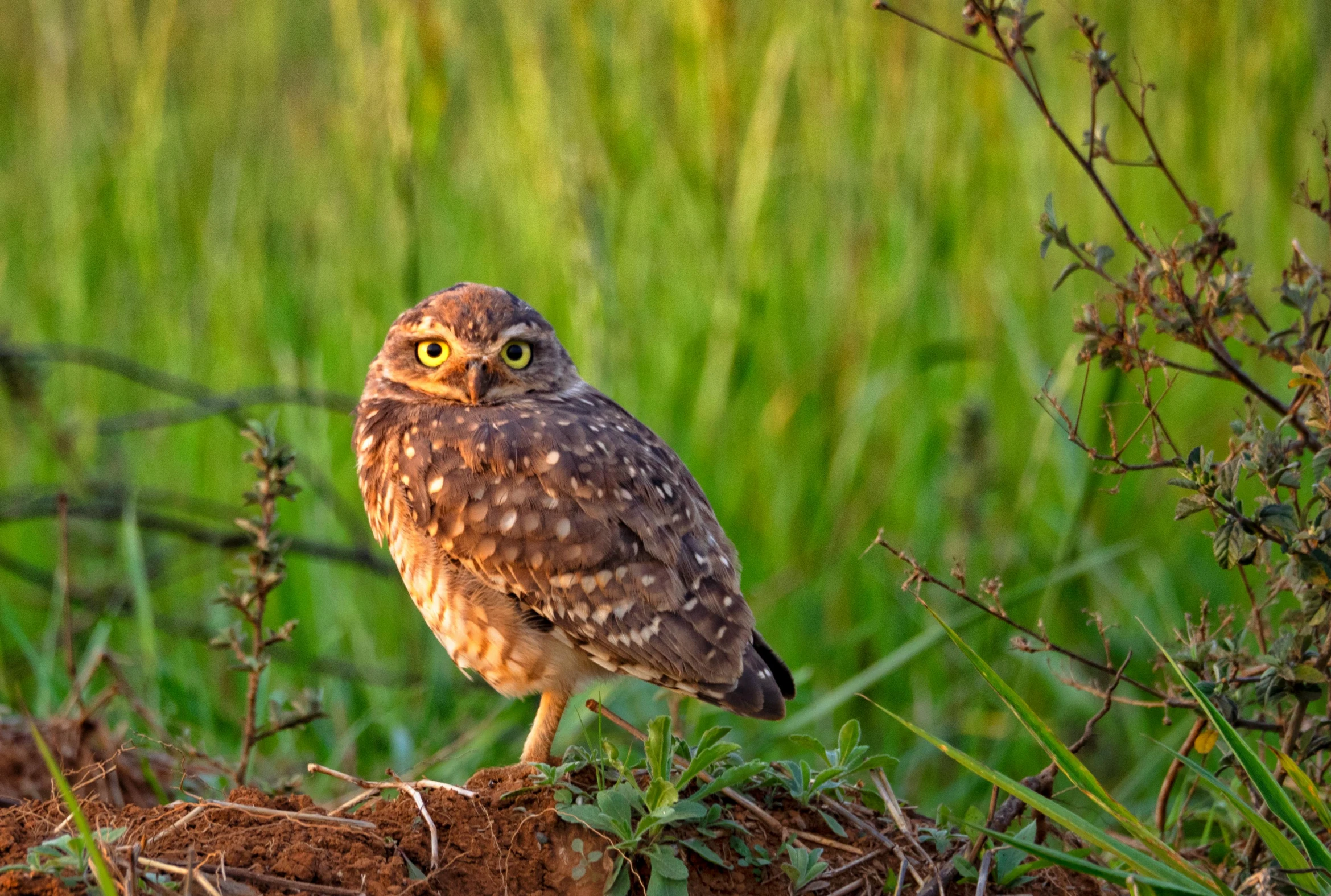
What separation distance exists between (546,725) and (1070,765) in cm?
128

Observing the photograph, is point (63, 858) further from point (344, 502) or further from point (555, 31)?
point (555, 31)

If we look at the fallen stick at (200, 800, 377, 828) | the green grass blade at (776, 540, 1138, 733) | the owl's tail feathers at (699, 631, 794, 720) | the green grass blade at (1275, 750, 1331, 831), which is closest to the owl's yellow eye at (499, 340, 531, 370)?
the owl's tail feathers at (699, 631, 794, 720)

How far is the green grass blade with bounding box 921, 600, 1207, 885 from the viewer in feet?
6.33

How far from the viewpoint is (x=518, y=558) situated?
2797mm

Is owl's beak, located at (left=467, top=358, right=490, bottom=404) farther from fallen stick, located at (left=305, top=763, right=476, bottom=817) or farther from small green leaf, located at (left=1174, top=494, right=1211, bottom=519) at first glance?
small green leaf, located at (left=1174, top=494, right=1211, bottom=519)

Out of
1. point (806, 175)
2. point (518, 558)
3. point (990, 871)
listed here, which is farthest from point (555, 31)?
point (990, 871)

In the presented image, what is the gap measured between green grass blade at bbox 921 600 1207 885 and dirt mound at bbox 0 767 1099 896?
0.98 ft

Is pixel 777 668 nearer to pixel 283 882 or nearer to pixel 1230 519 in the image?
pixel 1230 519

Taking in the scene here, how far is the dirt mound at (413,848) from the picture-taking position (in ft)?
6.44

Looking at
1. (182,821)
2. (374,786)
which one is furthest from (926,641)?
(182,821)

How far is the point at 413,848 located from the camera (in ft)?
6.86

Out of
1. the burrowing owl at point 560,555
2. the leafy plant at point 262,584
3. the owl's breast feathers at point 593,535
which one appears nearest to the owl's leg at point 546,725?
the burrowing owl at point 560,555

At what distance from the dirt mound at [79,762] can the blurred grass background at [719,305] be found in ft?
1.73

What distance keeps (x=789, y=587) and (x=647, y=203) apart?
1.91 metres
